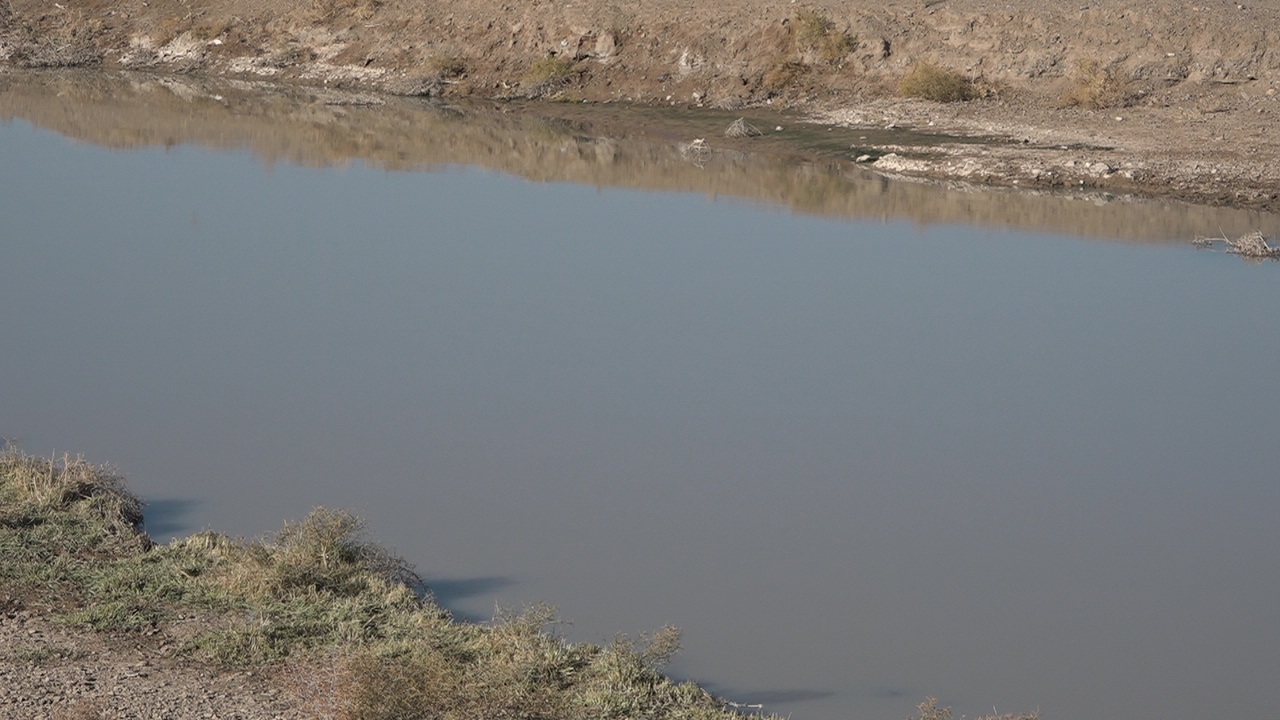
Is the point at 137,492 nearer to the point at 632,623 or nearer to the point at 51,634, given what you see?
the point at 51,634

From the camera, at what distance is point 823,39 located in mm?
27156

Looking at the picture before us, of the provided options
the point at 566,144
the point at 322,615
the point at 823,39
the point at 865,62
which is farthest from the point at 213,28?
the point at 322,615

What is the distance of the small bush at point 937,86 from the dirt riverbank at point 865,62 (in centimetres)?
15

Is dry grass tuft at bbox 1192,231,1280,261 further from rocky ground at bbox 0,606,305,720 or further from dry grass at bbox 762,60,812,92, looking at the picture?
rocky ground at bbox 0,606,305,720

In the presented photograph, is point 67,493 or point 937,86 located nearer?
point 67,493

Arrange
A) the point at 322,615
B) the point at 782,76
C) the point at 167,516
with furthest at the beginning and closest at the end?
the point at 782,76 → the point at 167,516 → the point at 322,615

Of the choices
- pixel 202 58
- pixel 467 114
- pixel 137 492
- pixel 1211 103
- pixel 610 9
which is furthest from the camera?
pixel 202 58

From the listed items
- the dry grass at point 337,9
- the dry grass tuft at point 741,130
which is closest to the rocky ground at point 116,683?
the dry grass tuft at point 741,130

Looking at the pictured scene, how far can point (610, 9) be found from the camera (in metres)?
29.2

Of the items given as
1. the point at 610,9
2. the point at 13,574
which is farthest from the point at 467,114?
the point at 13,574

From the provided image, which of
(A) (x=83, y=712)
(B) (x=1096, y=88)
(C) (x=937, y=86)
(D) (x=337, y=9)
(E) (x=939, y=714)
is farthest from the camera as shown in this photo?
(D) (x=337, y=9)

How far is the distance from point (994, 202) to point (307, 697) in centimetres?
1482

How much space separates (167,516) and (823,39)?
20.1 metres

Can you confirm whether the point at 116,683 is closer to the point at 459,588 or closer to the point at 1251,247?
the point at 459,588
